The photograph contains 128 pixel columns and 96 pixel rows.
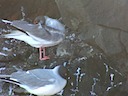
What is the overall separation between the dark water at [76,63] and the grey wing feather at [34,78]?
30cm

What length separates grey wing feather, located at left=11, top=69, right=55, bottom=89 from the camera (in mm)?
2494

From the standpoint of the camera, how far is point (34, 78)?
2.52 metres

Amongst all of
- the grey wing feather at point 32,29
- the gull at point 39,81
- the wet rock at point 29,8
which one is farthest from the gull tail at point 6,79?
the wet rock at point 29,8

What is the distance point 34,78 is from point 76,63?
681 millimetres

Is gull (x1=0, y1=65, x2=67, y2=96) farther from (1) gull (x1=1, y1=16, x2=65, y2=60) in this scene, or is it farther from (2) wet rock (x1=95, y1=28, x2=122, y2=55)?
(2) wet rock (x1=95, y1=28, x2=122, y2=55)

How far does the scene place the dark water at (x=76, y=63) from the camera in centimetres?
300

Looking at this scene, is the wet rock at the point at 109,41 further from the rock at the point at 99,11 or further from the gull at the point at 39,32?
the gull at the point at 39,32

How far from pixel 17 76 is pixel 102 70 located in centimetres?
84

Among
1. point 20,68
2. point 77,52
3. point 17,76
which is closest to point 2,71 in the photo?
point 20,68

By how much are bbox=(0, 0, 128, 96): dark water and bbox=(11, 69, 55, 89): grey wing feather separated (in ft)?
0.97

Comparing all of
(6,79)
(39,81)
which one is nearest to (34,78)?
(39,81)

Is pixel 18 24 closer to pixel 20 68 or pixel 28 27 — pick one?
pixel 28 27

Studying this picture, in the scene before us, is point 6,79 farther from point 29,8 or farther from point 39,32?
point 29,8

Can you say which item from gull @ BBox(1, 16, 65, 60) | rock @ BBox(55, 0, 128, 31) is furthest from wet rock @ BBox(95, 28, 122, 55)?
gull @ BBox(1, 16, 65, 60)
